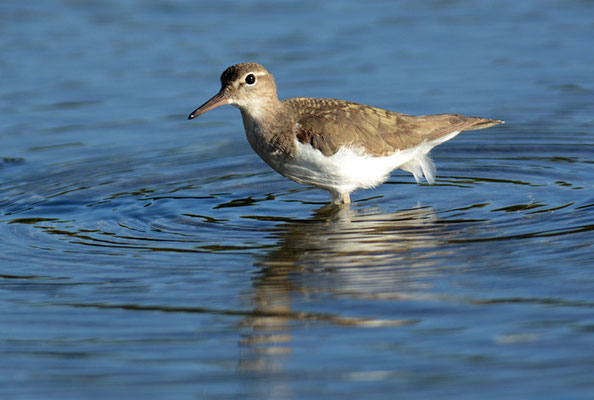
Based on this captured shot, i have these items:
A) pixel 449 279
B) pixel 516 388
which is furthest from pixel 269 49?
pixel 516 388

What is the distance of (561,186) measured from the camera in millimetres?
10148

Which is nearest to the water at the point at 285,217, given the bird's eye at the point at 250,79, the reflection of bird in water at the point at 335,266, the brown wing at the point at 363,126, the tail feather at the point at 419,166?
the reflection of bird in water at the point at 335,266

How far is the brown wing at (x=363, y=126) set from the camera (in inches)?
380

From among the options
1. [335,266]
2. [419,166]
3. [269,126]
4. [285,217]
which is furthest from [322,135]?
[335,266]

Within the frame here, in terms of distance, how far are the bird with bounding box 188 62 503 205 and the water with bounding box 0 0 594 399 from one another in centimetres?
43

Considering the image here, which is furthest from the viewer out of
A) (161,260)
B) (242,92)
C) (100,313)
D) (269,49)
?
(269,49)

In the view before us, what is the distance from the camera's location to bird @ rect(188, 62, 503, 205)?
9.65 meters

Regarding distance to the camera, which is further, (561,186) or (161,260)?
(561,186)

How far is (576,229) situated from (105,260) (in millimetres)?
4069

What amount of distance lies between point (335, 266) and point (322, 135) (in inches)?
78.1

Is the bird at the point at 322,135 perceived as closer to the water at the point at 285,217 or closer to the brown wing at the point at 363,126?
the brown wing at the point at 363,126

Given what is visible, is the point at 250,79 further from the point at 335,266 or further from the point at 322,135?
the point at 335,266

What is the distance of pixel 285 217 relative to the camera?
9.84m

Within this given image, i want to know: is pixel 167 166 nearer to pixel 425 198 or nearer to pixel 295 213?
pixel 295 213
